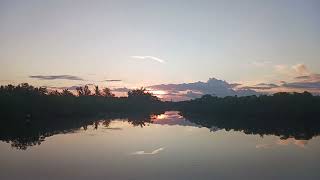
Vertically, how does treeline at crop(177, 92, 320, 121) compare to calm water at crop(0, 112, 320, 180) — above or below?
above

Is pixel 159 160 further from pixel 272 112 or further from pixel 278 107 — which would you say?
pixel 272 112

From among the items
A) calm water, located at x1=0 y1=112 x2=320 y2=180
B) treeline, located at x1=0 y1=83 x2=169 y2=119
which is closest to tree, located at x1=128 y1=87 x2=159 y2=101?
treeline, located at x1=0 y1=83 x2=169 y2=119

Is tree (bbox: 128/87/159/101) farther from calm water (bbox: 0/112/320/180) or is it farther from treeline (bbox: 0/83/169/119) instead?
calm water (bbox: 0/112/320/180)

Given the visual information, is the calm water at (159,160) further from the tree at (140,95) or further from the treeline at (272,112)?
the tree at (140,95)

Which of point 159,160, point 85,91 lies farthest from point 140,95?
point 159,160

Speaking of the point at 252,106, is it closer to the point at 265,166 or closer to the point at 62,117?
the point at 62,117

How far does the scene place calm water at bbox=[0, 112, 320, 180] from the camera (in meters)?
12.6

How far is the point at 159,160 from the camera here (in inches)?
615

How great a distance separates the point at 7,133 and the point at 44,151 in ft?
30.8

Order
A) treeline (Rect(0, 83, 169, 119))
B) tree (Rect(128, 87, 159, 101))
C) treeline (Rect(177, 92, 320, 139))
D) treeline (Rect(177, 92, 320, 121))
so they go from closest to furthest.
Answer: treeline (Rect(0, 83, 169, 119))
treeline (Rect(177, 92, 320, 139))
treeline (Rect(177, 92, 320, 121))
tree (Rect(128, 87, 159, 101))

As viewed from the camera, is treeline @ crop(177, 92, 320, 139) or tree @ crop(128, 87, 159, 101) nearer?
treeline @ crop(177, 92, 320, 139)

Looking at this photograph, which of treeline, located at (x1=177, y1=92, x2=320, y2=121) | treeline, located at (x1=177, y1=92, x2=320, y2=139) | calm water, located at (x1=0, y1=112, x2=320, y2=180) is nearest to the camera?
calm water, located at (x1=0, y1=112, x2=320, y2=180)

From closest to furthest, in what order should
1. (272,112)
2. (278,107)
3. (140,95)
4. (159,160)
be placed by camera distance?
(159,160)
(278,107)
(272,112)
(140,95)

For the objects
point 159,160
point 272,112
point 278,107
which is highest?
point 278,107
